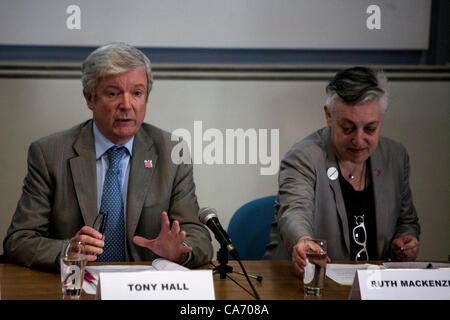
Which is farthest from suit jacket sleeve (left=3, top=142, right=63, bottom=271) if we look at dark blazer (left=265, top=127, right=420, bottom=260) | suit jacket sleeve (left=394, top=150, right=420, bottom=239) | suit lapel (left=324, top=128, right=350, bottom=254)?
suit jacket sleeve (left=394, top=150, right=420, bottom=239)

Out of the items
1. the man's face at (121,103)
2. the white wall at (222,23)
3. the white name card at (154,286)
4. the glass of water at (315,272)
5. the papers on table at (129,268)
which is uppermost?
the white wall at (222,23)

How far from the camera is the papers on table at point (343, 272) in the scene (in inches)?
76.4

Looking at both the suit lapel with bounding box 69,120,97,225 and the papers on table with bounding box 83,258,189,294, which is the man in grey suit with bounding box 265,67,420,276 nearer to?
the papers on table with bounding box 83,258,189,294

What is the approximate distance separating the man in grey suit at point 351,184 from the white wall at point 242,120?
787mm

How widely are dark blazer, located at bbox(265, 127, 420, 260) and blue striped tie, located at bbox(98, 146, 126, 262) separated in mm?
692

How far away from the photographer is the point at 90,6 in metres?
3.33

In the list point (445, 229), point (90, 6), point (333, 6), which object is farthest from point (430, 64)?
→ point (90, 6)

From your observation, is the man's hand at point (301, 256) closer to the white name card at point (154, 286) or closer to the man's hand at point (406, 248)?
the white name card at point (154, 286)

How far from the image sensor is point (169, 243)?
81.4 inches

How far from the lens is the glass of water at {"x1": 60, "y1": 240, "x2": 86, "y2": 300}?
65.1 inches

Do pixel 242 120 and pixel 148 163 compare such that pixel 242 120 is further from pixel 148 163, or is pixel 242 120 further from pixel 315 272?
pixel 315 272

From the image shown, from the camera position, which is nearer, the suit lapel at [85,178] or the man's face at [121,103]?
the suit lapel at [85,178]

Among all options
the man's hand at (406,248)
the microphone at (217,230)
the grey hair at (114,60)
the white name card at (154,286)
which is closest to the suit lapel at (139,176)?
the grey hair at (114,60)

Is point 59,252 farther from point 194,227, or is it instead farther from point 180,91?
point 180,91
